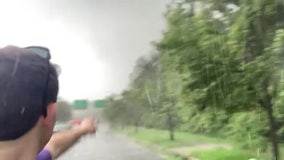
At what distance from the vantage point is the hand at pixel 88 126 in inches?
22.8

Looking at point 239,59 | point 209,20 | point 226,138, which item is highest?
point 209,20

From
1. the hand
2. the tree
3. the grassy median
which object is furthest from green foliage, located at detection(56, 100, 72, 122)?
the tree

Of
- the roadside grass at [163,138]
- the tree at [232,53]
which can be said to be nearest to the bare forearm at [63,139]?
the roadside grass at [163,138]

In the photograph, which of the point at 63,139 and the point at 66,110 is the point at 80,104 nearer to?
the point at 66,110

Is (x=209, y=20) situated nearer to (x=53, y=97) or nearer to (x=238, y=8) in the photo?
(x=238, y=8)

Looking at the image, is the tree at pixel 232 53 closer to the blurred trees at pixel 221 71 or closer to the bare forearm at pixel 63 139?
the blurred trees at pixel 221 71

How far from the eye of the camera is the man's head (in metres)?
0.31

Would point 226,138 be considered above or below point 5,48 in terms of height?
below

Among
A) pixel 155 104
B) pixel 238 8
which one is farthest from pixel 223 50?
pixel 155 104

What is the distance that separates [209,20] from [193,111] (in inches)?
14.1

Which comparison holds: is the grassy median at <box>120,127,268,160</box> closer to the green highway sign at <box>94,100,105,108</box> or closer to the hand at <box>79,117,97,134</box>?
the green highway sign at <box>94,100,105,108</box>

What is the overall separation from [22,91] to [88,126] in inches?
10.8

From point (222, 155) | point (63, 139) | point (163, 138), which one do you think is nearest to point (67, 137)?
point (63, 139)

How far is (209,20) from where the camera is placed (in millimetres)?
1646
